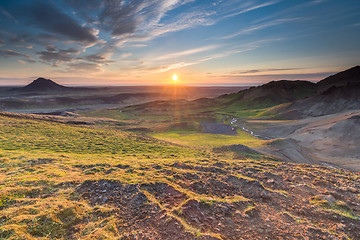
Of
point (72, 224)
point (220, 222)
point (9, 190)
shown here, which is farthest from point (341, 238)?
point (9, 190)

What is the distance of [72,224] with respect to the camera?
6.78m

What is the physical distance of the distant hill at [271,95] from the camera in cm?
15460

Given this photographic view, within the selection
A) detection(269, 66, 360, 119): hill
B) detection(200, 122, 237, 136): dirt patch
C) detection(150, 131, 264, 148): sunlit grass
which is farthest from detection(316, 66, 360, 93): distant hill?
detection(150, 131, 264, 148): sunlit grass

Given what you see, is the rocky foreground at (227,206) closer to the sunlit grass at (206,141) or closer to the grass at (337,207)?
the grass at (337,207)

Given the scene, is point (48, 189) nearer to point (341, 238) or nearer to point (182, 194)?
point (182, 194)

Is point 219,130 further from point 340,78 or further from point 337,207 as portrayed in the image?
point 340,78

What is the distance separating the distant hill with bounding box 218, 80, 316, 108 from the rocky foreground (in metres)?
153

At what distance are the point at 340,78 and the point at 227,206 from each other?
23215 cm

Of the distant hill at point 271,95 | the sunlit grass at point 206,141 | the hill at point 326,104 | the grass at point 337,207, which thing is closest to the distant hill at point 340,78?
the distant hill at point 271,95

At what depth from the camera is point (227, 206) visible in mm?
8633

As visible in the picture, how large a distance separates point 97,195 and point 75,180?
2452 millimetres

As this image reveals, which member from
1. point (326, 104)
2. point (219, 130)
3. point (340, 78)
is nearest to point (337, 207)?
point (219, 130)

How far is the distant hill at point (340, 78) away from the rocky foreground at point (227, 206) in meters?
200

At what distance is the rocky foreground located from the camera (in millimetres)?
7043
